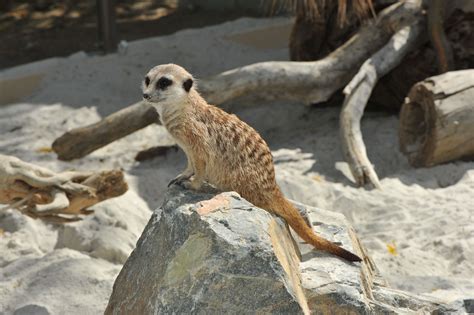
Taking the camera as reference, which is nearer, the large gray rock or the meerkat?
the large gray rock

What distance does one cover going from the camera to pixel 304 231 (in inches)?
118

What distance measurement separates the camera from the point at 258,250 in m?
2.52

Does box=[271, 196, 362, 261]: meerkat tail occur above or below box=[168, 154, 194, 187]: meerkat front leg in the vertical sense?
below

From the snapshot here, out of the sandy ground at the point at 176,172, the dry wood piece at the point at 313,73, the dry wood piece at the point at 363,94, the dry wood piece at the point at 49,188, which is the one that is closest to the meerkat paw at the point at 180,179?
the dry wood piece at the point at 49,188

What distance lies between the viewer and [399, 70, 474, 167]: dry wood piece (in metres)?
4.89

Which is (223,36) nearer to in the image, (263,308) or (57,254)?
(57,254)

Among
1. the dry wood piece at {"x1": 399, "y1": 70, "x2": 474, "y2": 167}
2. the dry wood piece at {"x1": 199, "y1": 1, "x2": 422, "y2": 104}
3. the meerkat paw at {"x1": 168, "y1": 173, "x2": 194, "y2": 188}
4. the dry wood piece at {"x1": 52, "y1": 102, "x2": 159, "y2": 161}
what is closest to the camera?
the meerkat paw at {"x1": 168, "y1": 173, "x2": 194, "y2": 188}

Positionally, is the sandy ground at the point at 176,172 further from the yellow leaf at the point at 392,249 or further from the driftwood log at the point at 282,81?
the driftwood log at the point at 282,81

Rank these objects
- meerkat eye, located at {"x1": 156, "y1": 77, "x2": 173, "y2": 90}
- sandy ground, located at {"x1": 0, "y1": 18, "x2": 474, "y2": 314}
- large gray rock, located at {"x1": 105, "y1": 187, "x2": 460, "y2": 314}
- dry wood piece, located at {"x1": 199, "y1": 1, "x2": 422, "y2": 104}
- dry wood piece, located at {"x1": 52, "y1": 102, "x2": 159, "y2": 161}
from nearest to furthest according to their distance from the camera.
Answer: large gray rock, located at {"x1": 105, "y1": 187, "x2": 460, "y2": 314} → meerkat eye, located at {"x1": 156, "y1": 77, "x2": 173, "y2": 90} → sandy ground, located at {"x1": 0, "y1": 18, "x2": 474, "y2": 314} → dry wood piece, located at {"x1": 52, "y1": 102, "x2": 159, "y2": 161} → dry wood piece, located at {"x1": 199, "y1": 1, "x2": 422, "y2": 104}

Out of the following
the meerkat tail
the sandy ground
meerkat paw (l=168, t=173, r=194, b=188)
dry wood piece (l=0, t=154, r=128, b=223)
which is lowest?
the sandy ground

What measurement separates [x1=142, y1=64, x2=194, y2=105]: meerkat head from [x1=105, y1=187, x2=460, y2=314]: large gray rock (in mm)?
314

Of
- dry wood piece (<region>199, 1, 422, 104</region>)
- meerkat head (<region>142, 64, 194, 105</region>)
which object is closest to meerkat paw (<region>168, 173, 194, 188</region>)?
meerkat head (<region>142, 64, 194, 105</region>)

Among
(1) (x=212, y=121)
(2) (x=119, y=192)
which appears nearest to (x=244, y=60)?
(2) (x=119, y=192)

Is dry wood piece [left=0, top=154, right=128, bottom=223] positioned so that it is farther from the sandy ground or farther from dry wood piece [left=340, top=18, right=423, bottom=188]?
dry wood piece [left=340, top=18, right=423, bottom=188]
